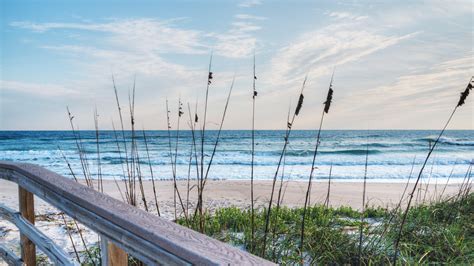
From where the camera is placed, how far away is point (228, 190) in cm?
1018

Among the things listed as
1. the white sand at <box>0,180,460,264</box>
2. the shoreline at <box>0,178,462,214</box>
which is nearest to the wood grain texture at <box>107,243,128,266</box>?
the white sand at <box>0,180,460,264</box>

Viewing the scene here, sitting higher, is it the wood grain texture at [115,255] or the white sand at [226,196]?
the wood grain texture at [115,255]

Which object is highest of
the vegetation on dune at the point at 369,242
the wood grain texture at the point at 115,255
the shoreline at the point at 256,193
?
the wood grain texture at the point at 115,255

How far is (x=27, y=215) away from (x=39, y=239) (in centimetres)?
27

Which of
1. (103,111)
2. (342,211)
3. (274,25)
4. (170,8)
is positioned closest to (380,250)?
(103,111)

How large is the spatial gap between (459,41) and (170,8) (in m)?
6.25

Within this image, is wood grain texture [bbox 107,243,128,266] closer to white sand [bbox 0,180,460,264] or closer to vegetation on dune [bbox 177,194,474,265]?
vegetation on dune [bbox 177,194,474,265]

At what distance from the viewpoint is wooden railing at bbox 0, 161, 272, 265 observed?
81 cm

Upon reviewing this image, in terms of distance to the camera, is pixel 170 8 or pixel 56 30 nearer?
pixel 170 8

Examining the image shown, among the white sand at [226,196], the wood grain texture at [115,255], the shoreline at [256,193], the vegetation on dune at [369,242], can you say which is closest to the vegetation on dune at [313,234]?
the vegetation on dune at [369,242]

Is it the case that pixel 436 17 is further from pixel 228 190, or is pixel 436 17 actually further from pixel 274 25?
Result: pixel 228 190

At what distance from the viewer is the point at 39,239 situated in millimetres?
1910

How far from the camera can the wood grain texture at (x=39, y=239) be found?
68.4 inches

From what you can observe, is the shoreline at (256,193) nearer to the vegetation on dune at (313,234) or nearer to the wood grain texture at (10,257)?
the vegetation on dune at (313,234)
